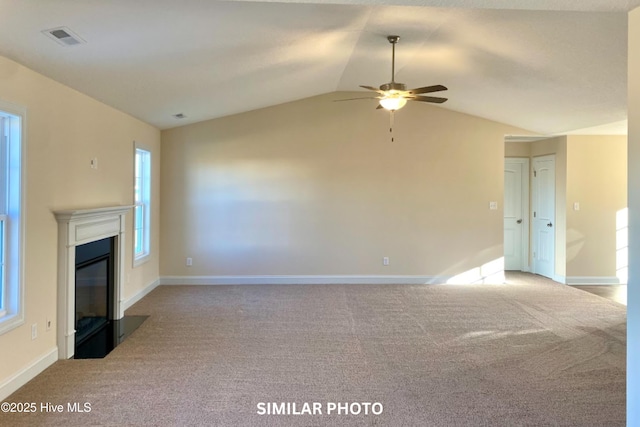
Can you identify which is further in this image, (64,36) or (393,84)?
(393,84)

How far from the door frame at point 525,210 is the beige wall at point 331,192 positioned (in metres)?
1.36

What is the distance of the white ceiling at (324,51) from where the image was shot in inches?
103

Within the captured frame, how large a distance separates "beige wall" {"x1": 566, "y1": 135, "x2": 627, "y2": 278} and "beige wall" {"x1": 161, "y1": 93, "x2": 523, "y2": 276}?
45.0 inches

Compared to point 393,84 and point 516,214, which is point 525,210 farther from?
point 393,84

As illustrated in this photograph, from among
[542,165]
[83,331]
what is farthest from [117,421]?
[542,165]

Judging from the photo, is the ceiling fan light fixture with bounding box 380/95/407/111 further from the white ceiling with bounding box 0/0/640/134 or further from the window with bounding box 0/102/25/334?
the window with bounding box 0/102/25/334

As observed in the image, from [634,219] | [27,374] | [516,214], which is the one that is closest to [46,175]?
[27,374]

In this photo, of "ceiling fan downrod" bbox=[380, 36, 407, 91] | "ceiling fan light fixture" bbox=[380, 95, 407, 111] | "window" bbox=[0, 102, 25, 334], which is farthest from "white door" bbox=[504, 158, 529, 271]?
"window" bbox=[0, 102, 25, 334]

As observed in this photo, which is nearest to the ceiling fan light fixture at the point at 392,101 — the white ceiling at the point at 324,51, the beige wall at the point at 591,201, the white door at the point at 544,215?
the white ceiling at the point at 324,51

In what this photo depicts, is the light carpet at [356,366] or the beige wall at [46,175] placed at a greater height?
the beige wall at [46,175]

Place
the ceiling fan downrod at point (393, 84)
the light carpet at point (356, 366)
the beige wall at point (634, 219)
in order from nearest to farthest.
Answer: the beige wall at point (634, 219) < the light carpet at point (356, 366) < the ceiling fan downrod at point (393, 84)

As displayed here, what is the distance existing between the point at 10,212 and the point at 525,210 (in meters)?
7.76

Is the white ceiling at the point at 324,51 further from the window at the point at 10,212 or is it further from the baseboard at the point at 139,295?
the baseboard at the point at 139,295

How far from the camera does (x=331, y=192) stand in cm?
644
